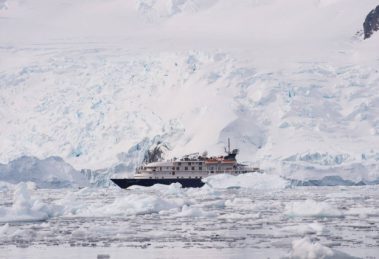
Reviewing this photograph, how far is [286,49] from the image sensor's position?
99000 mm

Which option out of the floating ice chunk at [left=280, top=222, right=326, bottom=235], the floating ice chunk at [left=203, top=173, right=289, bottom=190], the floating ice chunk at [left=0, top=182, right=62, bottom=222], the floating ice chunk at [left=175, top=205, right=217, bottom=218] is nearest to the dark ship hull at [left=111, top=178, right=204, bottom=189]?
the floating ice chunk at [left=203, top=173, right=289, bottom=190]

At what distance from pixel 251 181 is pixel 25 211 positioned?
3250cm

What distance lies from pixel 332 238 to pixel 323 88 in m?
64.6

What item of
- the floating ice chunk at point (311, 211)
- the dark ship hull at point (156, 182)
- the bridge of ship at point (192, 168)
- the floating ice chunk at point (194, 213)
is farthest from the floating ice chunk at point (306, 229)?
the bridge of ship at point (192, 168)

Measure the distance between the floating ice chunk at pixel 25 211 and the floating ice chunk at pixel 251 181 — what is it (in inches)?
1188

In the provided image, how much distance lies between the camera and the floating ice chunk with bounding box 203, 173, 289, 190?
60.8 meters

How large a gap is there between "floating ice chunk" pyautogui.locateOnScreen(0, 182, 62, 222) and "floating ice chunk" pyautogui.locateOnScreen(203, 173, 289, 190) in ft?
99.0

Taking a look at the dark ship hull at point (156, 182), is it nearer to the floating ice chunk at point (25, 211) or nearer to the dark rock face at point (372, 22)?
the floating ice chunk at point (25, 211)

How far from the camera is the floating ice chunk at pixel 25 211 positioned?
→ 30547 millimetres

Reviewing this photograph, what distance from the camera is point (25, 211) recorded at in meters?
31.1

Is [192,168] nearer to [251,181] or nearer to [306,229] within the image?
[251,181]

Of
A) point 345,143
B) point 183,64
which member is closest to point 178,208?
point 345,143

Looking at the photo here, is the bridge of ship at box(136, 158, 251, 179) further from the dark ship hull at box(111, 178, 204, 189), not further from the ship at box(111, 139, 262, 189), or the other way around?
the dark ship hull at box(111, 178, 204, 189)

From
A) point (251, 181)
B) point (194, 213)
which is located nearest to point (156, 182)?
point (251, 181)
